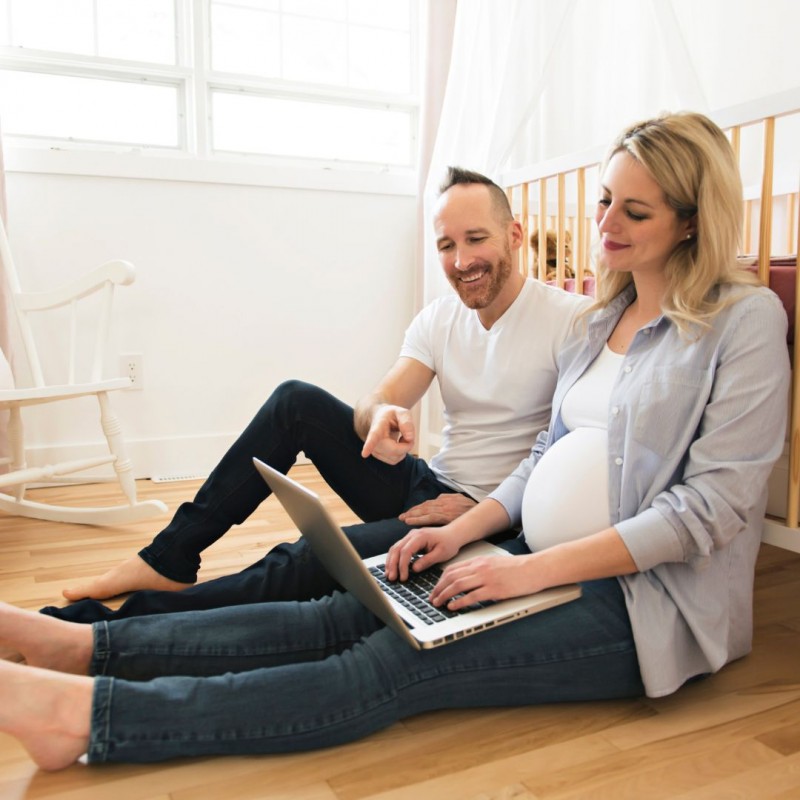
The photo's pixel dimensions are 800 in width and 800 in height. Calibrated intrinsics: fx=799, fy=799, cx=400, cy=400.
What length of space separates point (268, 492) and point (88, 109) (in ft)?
6.06

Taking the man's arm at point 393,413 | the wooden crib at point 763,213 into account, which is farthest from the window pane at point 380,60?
the man's arm at point 393,413

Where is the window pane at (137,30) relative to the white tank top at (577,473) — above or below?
above

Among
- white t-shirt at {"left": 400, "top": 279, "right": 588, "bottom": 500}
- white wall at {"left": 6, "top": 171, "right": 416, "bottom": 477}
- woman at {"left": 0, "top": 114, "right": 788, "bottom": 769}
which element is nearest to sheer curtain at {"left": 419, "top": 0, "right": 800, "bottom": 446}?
white wall at {"left": 6, "top": 171, "right": 416, "bottom": 477}

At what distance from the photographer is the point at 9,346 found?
227 centimetres

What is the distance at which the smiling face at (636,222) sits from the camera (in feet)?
3.52

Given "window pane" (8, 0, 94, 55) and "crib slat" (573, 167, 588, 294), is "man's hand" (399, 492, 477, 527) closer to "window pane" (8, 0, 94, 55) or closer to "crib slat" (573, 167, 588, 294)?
"crib slat" (573, 167, 588, 294)

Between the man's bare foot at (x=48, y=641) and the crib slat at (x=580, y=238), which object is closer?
the man's bare foot at (x=48, y=641)

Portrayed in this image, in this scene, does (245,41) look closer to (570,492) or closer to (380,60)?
(380,60)

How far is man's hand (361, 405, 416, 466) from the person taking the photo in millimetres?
1227

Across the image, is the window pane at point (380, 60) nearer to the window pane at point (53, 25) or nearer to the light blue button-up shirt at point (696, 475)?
the window pane at point (53, 25)

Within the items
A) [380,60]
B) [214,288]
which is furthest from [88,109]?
[380,60]

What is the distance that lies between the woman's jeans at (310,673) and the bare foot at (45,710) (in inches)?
0.7

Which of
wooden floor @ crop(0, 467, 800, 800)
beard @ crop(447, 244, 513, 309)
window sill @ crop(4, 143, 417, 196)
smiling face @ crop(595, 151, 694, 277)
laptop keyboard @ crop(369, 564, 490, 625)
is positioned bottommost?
wooden floor @ crop(0, 467, 800, 800)

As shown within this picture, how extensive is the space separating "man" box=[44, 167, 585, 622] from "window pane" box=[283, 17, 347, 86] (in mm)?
1668
